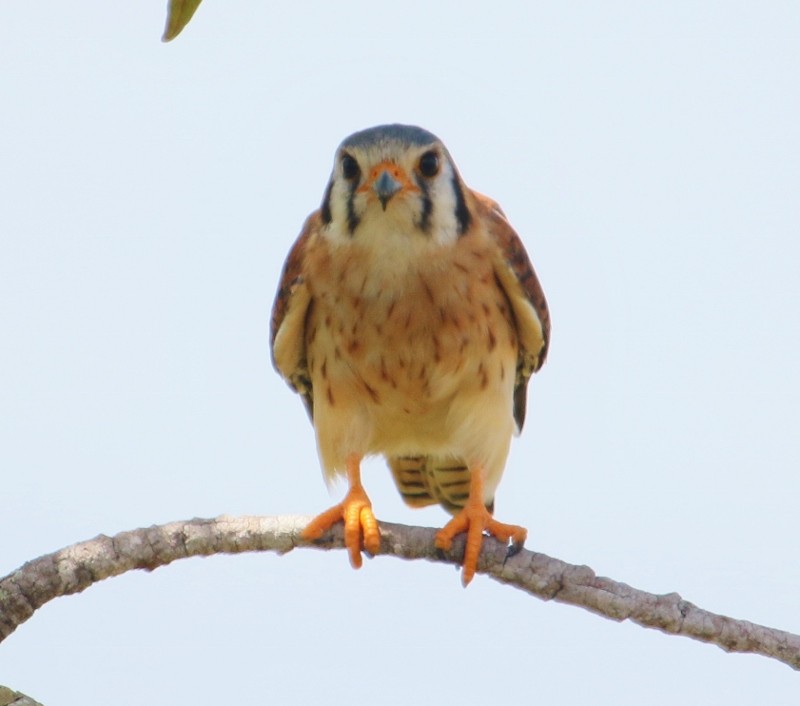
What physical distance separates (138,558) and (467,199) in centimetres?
197

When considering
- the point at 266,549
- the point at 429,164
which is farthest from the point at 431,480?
the point at 266,549

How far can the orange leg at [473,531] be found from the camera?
451 centimetres

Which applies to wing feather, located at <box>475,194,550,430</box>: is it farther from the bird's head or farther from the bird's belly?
the bird's head

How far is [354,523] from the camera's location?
4.70m

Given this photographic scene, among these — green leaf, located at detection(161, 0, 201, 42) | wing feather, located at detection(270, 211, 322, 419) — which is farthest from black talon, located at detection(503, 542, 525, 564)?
green leaf, located at detection(161, 0, 201, 42)

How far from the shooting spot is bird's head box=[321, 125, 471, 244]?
4500 millimetres

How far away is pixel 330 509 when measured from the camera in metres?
4.75

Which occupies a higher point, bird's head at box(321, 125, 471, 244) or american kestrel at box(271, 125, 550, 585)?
bird's head at box(321, 125, 471, 244)

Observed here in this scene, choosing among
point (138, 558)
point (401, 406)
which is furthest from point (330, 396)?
point (138, 558)

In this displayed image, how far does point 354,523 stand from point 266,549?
719 mm

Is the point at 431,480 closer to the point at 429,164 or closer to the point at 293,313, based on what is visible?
the point at 293,313

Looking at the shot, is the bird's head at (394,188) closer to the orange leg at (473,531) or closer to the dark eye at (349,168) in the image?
the dark eye at (349,168)

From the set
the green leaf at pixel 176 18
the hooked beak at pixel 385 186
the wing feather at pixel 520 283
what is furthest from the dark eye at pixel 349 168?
the green leaf at pixel 176 18

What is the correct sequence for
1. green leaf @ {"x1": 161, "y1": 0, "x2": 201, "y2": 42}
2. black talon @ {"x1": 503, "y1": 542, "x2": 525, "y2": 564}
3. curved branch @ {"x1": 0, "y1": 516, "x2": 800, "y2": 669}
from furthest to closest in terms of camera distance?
black talon @ {"x1": 503, "y1": 542, "x2": 525, "y2": 564}, curved branch @ {"x1": 0, "y1": 516, "x2": 800, "y2": 669}, green leaf @ {"x1": 161, "y1": 0, "x2": 201, "y2": 42}
